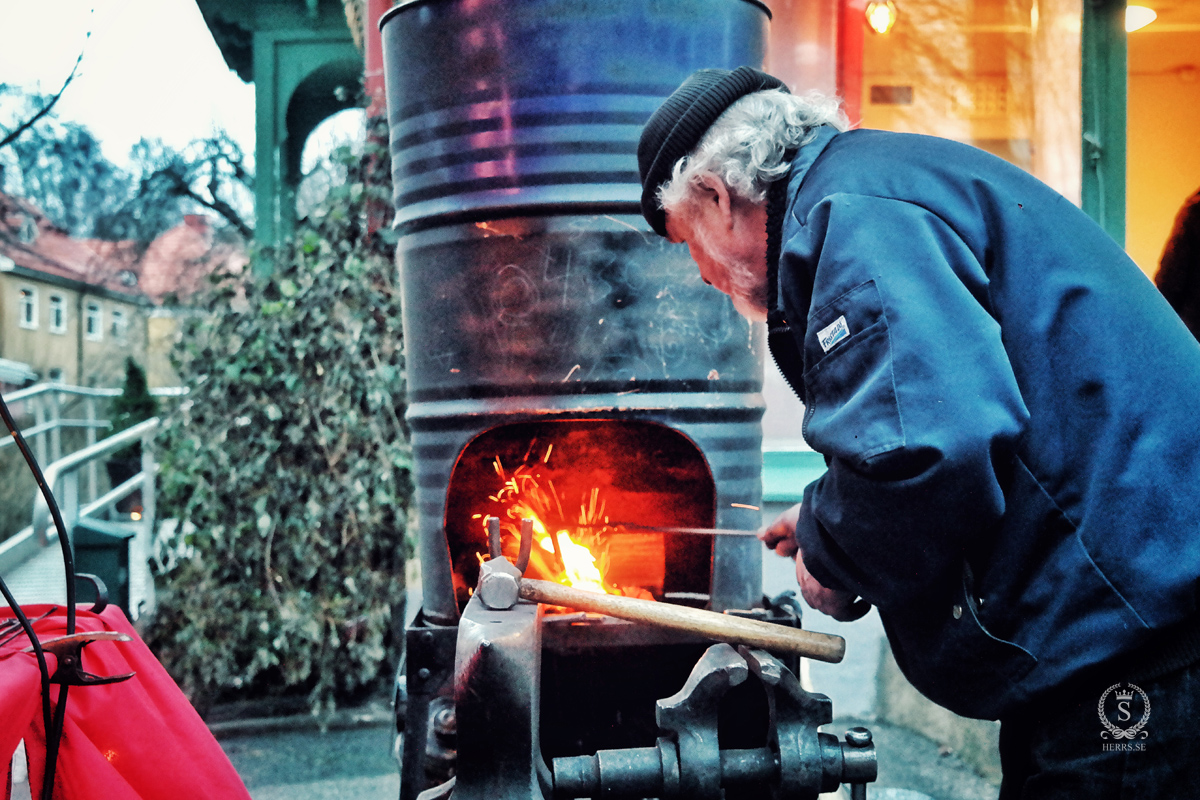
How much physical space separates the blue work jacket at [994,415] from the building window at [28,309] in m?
5.70

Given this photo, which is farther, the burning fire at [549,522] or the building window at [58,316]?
the building window at [58,316]

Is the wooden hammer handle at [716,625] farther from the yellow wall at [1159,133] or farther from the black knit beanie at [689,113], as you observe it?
the yellow wall at [1159,133]

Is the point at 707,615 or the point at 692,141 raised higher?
the point at 692,141

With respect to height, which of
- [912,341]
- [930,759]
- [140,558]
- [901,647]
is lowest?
[930,759]

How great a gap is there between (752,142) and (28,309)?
580 cm

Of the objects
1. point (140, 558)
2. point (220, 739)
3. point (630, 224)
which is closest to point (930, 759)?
point (630, 224)

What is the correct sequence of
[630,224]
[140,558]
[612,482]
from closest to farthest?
[630,224] → [612,482] → [140,558]

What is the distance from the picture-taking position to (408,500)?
174 inches

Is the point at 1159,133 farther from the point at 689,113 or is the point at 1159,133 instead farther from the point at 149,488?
the point at 149,488

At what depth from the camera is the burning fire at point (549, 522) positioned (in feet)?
8.68

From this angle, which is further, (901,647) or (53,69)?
(53,69)

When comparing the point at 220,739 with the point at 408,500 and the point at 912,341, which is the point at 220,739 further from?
the point at 912,341

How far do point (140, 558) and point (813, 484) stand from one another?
538 centimetres

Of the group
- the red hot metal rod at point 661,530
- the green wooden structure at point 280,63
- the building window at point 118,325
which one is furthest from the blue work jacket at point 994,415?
the building window at point 118,325
